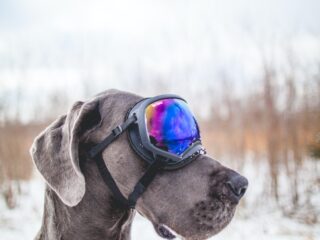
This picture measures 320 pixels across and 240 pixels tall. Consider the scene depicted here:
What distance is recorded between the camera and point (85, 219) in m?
2.42

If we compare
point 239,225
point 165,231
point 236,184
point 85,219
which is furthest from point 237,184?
point 239,225

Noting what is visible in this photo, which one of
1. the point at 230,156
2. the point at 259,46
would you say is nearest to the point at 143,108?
the point at 259,46

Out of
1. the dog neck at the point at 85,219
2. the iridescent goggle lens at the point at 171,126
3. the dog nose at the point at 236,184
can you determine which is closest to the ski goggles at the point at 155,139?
the iridescent goggle lens at the point at 171,126

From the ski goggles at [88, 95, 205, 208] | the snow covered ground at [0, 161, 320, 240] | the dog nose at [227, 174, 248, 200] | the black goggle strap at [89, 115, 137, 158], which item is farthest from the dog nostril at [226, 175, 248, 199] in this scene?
the snow covered ground at [0, 161, 320, 240]

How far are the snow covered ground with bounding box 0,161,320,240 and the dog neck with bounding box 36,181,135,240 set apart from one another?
3.35m

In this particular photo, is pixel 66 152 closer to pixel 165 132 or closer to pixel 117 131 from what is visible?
pixel 117 131

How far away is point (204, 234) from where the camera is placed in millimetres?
2199

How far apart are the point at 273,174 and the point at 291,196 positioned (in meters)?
0.53

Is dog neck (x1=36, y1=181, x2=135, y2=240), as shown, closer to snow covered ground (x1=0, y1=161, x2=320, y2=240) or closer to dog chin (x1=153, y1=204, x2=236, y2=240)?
dog chin (x1=153, y1=204, x2=236, y2=240)

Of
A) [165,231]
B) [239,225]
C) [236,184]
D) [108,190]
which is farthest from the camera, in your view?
[239,225]

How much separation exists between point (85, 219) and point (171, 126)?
2.30 feet

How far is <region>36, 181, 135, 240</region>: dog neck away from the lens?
2416 millimetres

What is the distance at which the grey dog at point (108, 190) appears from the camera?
216cm

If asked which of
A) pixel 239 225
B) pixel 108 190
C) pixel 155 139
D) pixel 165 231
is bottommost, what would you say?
pixel 239 225
